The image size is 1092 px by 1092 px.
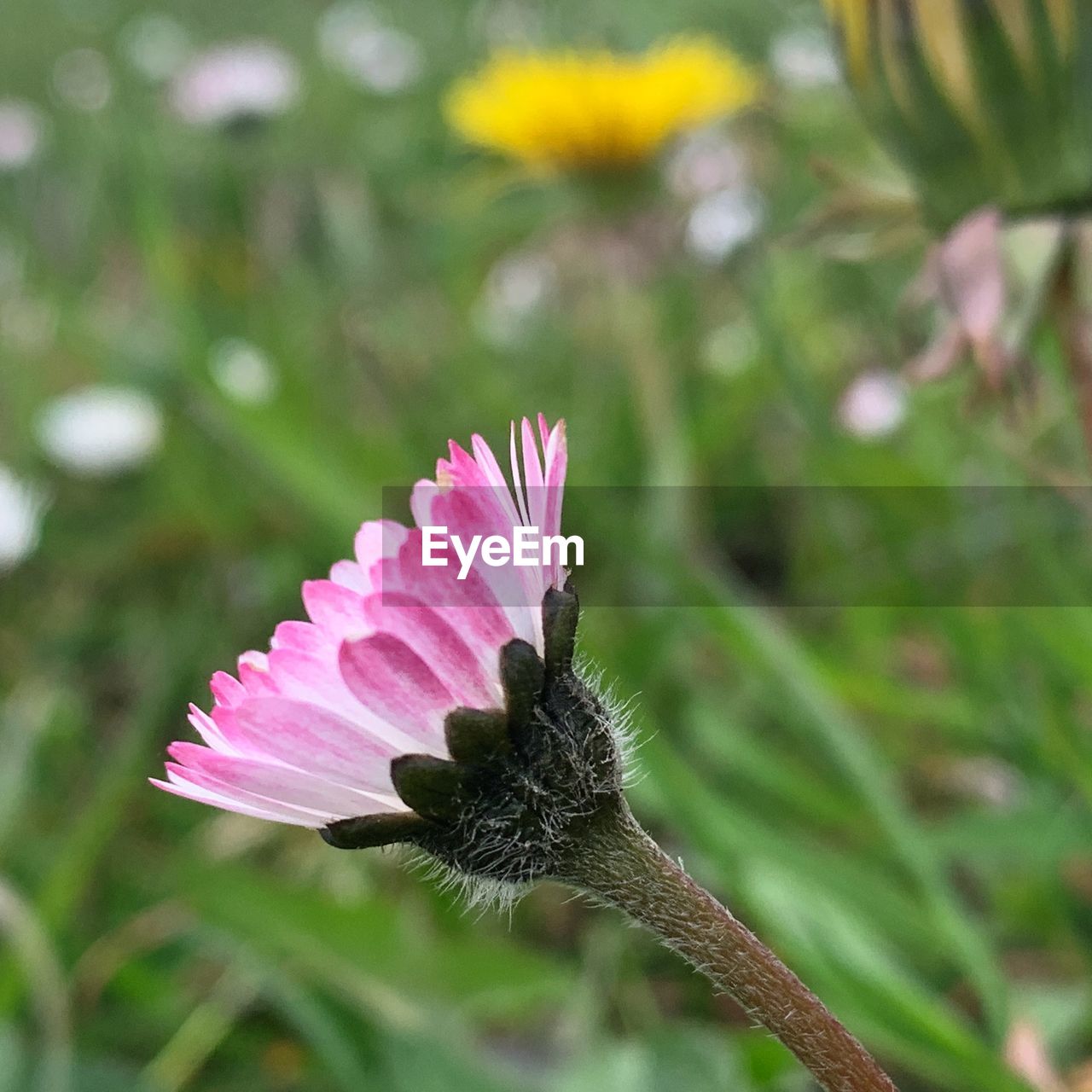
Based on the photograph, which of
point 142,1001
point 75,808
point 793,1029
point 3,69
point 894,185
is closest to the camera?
point 793,1029

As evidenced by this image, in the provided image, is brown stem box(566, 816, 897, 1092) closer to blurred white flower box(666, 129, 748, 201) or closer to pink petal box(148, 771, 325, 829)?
pink petal box(148, 771, 325, 829)

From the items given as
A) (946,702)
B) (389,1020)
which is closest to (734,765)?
(946,702)

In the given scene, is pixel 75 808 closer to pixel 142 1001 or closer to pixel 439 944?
pixel 142 1001

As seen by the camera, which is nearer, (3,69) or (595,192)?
(595,192)

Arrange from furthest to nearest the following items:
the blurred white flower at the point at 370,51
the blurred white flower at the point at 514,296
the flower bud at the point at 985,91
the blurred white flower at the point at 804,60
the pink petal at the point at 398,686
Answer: the blurred white flower at the point at 370,51 < the blurred white flower at the point at 514,296 < the blurred white flower at the point at 804,60 < the flower bud at the point at 985,91 < the pink petal at the point at 398,686

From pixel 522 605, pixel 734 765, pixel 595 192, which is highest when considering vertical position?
pixel 522 605

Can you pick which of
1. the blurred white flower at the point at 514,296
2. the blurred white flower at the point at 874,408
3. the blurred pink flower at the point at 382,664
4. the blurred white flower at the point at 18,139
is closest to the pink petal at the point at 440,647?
the blurred pink flower at the point at 382,664

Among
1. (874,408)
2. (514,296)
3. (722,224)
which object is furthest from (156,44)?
(874,408)

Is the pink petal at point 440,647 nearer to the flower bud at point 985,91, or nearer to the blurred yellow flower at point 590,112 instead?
the flower bud at point 985,91
